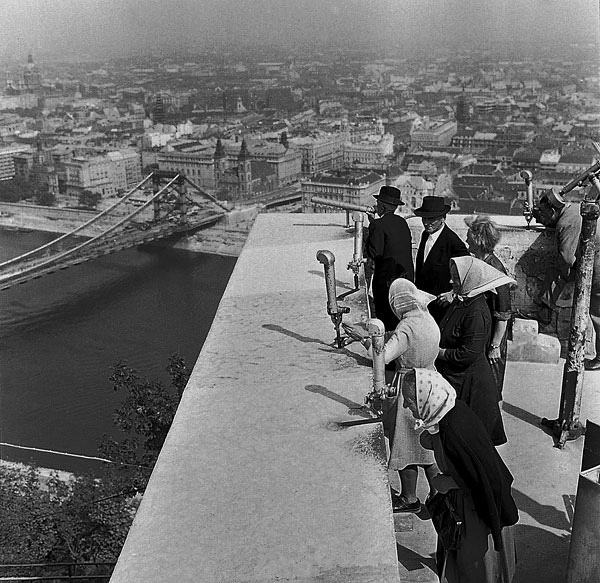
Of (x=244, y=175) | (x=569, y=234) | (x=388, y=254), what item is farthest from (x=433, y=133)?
(x=388, y=254)

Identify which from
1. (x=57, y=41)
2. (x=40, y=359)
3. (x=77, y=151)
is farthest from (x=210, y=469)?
(x=57, y=41)

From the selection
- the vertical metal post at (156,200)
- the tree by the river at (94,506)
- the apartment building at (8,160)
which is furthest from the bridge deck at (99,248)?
the tree by the river at (94,506)

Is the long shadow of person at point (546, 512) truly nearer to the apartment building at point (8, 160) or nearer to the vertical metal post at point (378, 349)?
the vertical metal post at point (378, 349)

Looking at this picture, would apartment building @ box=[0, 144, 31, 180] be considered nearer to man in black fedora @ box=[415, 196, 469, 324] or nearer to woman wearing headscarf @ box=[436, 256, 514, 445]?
man in black fedora @ box=[415, 196, 469, 324]

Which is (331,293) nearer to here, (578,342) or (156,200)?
(578,342)

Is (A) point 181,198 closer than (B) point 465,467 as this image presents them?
No

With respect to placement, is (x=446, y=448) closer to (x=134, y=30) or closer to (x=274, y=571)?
(x=274, y=571)
